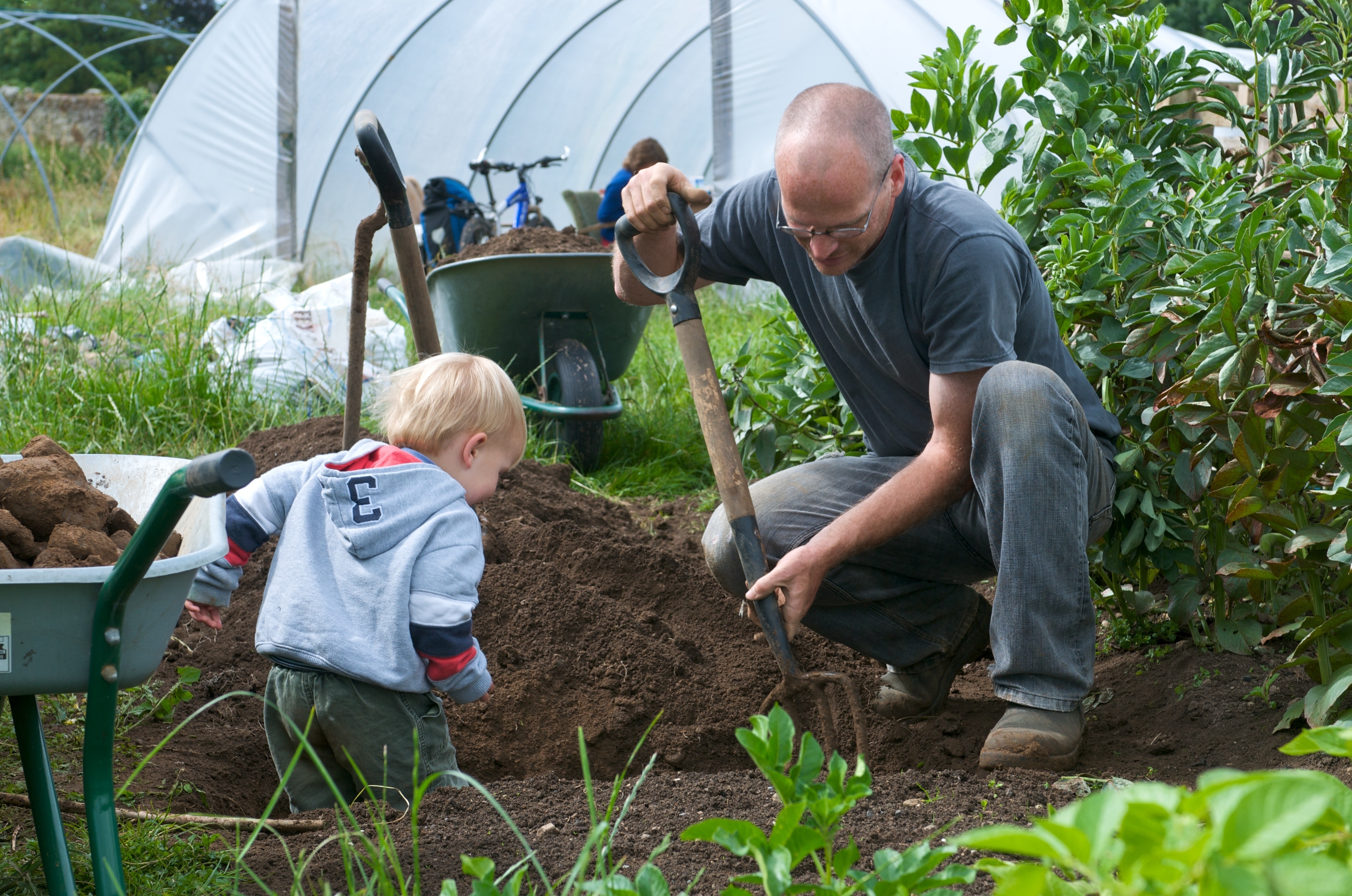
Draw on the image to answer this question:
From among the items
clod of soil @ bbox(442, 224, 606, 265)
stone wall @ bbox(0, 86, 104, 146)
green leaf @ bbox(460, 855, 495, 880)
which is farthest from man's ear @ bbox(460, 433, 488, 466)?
stone wall @ bbox(0, 86, 104, 146)

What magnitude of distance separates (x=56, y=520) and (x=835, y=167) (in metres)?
1.36

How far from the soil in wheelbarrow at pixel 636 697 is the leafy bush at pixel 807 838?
54 cm

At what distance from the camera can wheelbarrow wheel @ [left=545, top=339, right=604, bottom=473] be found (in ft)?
13.5

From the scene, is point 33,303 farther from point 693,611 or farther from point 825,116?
point 825,116

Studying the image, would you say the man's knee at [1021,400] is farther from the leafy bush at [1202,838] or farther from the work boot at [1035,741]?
the leafy bush at [1202,838]

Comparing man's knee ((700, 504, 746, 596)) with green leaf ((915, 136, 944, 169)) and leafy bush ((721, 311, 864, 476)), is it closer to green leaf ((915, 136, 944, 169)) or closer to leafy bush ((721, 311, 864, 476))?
leafy bush ((721, 311, 864, 476))

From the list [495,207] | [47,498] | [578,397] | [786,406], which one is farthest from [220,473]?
[495,207]

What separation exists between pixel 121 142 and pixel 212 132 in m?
8.86

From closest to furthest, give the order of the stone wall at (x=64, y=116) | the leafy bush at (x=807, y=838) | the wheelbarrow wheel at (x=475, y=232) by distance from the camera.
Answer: the leafy bush at (x=807, y=838), the wheelbarrow wheel at (x=475, y=232), the stone wall at (x=64, y=116)

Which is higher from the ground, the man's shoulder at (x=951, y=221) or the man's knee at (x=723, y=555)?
the man's shoulder at (x=951, y=221)

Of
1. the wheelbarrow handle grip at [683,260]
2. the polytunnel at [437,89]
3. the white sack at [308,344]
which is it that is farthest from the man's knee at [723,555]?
the polytunnel at [437,89]

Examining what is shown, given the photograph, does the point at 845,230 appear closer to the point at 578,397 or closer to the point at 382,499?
the point at 382,499

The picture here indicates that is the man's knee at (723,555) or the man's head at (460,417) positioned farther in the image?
the man's knee at (723,555)

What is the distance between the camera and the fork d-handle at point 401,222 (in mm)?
1914
